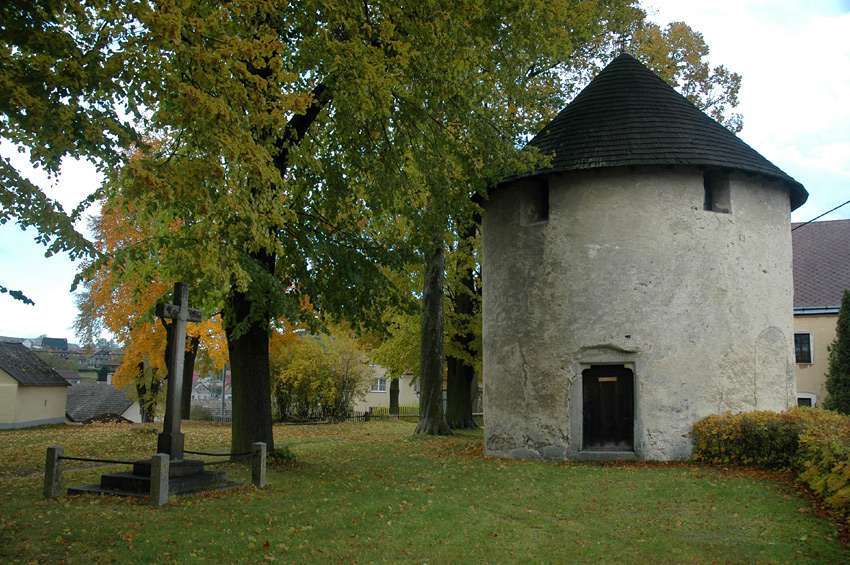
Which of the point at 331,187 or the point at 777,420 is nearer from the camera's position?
the point at 777,420

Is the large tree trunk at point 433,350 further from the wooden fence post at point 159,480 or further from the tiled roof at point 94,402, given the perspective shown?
the tiled roof at point 94,402

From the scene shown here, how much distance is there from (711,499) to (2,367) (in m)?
23.6

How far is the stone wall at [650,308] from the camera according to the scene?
13.1 meters

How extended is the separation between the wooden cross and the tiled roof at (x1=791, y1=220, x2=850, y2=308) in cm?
2463

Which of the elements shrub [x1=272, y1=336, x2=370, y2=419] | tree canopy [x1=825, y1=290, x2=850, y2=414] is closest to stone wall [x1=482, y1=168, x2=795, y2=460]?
tree canopy [x1=825, y1=290, x2=850, y2=414]

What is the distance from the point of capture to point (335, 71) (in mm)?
9578

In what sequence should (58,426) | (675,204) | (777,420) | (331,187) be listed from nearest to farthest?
(777,420) < (331,187) < (675,204) < (58,426)

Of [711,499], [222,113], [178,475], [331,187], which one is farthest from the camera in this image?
[331,187]

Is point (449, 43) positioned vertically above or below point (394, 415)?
above

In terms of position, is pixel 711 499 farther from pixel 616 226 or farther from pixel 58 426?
pixel 58 426

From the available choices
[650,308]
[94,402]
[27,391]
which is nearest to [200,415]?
[94,402]

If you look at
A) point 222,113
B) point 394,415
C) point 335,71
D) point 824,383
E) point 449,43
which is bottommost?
point 394,415

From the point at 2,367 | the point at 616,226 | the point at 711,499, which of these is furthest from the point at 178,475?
the point at 2,367

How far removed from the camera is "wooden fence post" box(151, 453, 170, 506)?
25.7 ft
